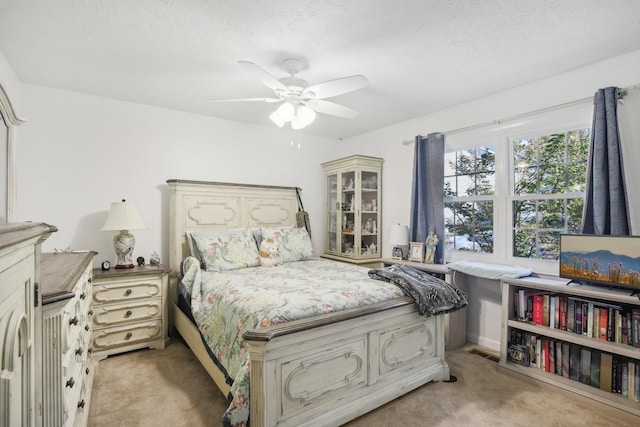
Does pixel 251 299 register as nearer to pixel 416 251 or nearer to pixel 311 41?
pixel 311 41

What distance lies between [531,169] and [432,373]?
2064 millimetres

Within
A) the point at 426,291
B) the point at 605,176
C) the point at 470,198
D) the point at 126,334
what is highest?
the point at 605,176

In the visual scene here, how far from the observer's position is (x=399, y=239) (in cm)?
370

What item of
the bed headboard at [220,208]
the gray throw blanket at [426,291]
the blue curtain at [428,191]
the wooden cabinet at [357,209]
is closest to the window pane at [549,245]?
the blue curtain at [428,191]

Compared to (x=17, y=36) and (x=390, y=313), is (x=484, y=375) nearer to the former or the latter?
(x=390, y=313)

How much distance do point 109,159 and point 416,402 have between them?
3.49m

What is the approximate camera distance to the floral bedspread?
1723 millimetres

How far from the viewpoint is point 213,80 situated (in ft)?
9.04

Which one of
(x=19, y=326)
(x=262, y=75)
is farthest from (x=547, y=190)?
(x=19, y=326)

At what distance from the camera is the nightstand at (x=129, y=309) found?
2730 millimetres

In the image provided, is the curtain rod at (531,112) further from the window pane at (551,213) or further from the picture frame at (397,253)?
the picture frame at (397,253)

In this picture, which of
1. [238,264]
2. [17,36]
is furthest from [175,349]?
[17,36]

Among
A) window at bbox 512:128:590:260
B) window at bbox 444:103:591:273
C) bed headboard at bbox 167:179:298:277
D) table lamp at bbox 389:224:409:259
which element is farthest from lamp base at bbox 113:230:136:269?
window at bbox 512:128:590:260

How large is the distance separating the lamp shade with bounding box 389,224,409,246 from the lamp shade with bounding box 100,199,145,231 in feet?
8.66
